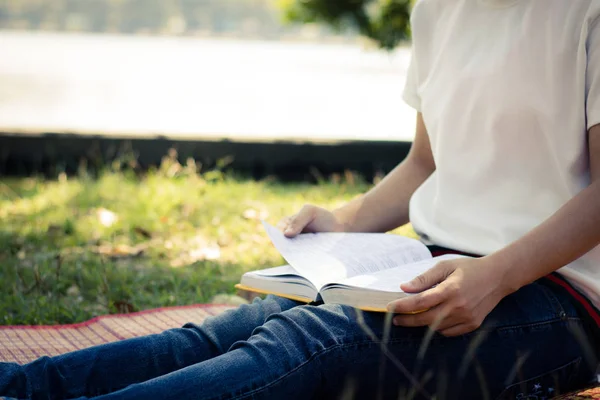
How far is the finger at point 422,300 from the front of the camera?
1.29 m

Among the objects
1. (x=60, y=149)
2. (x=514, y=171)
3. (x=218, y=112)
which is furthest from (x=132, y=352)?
(x=218, y=112)

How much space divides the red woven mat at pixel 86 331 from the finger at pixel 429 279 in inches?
43.4

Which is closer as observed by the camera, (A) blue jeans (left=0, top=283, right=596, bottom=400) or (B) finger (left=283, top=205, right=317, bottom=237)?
(A) blue jeans (left=0, top=283, right=596, bottom=400)

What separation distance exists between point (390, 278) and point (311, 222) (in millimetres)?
415

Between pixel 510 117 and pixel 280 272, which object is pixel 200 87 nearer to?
pixel 280 272

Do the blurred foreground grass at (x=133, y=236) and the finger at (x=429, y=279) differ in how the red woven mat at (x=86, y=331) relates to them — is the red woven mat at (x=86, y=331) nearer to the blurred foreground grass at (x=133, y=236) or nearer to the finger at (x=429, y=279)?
the blurred foreground grass at (x=133, y=236)

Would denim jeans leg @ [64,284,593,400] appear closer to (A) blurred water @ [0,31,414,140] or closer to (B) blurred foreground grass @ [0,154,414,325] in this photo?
(B) blurred foreground grass @ [0,154,414,325]

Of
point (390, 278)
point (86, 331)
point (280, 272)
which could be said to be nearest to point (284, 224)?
point (280, 272)

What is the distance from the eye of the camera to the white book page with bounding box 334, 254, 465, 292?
4.51 feet

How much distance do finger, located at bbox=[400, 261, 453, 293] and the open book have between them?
20mm

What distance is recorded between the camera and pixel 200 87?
7.34 m

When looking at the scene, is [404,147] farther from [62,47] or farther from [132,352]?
[62,47]

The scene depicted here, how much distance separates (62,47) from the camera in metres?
8.00

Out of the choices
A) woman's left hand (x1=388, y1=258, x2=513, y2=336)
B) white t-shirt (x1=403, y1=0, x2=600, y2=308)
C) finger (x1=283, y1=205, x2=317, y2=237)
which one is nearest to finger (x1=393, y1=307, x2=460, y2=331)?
woman's left hand (x1=388, y1=258, x2=513, y2=336)
